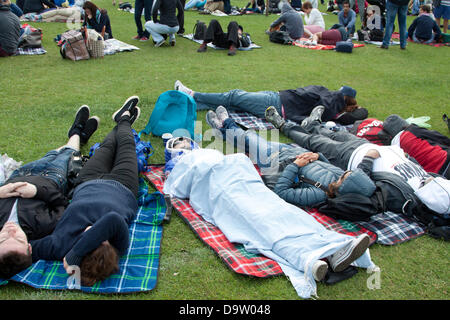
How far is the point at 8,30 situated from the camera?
28.1ft

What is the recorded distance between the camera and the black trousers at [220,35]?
10.3 m

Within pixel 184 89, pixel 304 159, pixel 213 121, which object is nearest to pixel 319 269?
pixel 304 159

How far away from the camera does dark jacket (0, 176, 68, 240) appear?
3.08m

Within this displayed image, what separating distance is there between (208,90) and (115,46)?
4.30 meters

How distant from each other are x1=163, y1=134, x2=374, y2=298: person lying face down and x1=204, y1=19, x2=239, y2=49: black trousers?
7049mm

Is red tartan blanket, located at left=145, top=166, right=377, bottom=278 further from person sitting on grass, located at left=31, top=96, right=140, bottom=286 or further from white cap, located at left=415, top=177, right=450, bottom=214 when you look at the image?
white cap, located at left=415, top=177, right=450, bottom=214

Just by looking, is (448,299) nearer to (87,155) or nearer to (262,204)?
(262,204)

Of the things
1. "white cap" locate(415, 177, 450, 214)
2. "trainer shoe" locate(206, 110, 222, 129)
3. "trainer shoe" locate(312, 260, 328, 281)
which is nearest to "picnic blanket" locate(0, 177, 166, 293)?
"trainer shoe" locate(312, 260, 328, 281)

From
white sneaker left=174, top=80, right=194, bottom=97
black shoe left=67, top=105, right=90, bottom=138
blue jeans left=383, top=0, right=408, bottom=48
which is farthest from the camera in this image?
blue jeans left=383, top=0, right=408, bottom=48

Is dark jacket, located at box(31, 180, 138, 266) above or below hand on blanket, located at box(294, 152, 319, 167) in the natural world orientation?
below

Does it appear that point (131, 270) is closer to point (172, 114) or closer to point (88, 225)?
point (88, 225)

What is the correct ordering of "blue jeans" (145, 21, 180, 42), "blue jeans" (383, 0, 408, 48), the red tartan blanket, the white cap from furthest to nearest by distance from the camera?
"blue jeans" (383, 0, 408, 48) < "blue jeans" (145, 21, 180, 42) < the white cap < the red tartan blanket

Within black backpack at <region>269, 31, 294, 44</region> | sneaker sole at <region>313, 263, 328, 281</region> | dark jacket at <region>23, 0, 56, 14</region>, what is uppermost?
dark jacket at <region>23, 0, 56, 14</region>

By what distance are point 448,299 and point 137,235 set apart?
2787 millimetres
